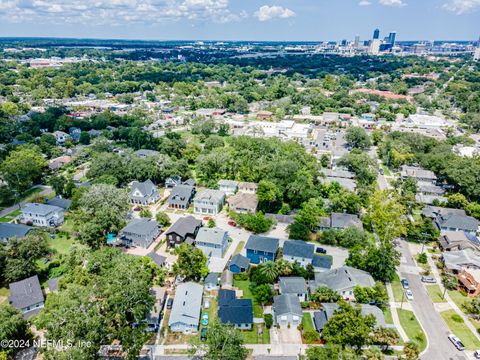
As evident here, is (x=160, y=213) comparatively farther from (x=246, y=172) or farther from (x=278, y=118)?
(x=278, y=118)

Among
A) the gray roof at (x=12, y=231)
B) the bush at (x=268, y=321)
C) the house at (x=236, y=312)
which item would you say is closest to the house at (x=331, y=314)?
the bush at (x=268, y=321)

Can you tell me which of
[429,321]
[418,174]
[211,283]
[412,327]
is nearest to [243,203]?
[211,283]

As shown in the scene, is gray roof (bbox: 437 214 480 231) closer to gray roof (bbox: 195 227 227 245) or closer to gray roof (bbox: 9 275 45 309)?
gray roof (bbox: 195 227 227 245)

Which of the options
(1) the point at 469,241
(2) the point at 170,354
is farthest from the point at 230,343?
(1) the point at 469,241

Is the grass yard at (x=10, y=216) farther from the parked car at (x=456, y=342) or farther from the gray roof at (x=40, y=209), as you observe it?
the parked car at (x=456, y=342)

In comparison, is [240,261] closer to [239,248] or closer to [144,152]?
[239,248]

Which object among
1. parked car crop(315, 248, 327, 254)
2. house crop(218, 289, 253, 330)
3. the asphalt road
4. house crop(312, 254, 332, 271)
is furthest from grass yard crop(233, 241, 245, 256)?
the asphalt road
